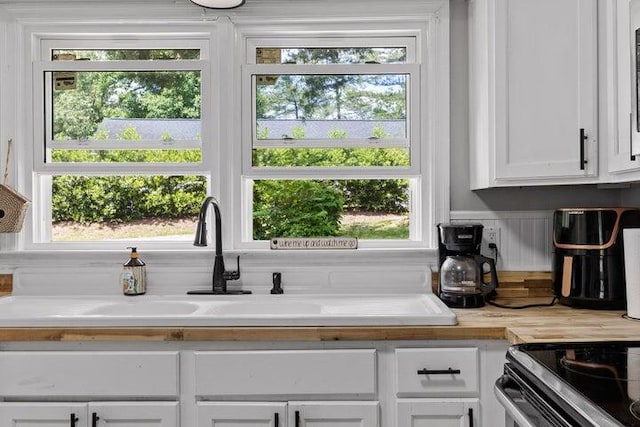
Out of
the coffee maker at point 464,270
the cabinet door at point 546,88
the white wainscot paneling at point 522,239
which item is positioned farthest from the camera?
the white wainscot paneling at point 522,239

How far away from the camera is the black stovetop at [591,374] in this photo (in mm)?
957

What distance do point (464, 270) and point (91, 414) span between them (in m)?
1.44

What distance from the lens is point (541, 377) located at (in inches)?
44.8

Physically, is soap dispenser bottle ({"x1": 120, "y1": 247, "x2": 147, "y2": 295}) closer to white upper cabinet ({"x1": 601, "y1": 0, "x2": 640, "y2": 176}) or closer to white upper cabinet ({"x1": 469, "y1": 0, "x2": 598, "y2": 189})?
white upper cabinet ({"x1": 469, "y1": 0, "x2": 598, "y2": 189})

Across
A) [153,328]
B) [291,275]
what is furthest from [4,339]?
[291,275]

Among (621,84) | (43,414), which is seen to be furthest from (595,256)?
(43,414)

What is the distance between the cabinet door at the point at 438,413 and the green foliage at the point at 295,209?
98 centimetres

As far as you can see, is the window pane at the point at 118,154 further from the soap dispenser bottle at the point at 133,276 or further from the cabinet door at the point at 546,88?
the cabinet door at the point at 546,88

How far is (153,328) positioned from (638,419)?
1366 mm

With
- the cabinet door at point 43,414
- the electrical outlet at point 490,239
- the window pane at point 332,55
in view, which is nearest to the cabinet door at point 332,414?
the cabinet door at point 43,414

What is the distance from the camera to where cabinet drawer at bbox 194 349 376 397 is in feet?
5.45

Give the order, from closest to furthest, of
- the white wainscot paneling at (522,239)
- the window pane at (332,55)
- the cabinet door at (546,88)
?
the cabinet door at (546,88)
the white wainscot paneling at (522,239)
the window pane at (332,55)

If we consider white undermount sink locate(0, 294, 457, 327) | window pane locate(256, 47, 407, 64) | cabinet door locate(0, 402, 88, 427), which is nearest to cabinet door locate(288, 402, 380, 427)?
white undermount sink locate(0, 294, 457, 327)

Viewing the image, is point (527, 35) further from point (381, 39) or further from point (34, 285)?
point (34, 285)
